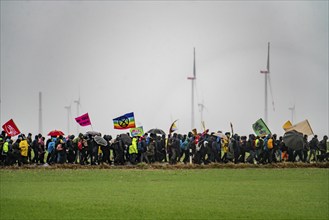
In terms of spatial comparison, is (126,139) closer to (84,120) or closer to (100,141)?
(100,141)

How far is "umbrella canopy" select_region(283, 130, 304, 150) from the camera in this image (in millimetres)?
47500

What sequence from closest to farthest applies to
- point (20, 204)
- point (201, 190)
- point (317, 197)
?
point (20, 204) → point (317, 197) → point (201, 190)

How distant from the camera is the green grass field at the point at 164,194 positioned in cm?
2480

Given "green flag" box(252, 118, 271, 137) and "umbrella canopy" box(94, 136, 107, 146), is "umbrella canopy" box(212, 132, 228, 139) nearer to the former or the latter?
"green flag" box(252, 118, 271, 137)

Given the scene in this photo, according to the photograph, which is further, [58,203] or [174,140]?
[174,140]

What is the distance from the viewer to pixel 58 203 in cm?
2722

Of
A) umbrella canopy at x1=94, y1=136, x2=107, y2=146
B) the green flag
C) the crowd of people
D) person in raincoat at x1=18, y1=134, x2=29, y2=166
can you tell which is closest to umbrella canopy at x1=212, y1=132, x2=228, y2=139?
the crowd of people

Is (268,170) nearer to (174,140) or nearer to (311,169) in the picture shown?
(311,169)

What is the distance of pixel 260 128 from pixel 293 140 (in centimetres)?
313

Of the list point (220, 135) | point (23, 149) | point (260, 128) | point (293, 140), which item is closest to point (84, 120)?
point (23, 149)

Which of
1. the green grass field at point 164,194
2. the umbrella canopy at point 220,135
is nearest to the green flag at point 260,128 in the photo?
the umbrella canopy at point 220,135

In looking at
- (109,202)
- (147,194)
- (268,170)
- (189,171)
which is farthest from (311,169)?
(109,202)

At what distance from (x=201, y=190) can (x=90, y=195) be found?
186 inches

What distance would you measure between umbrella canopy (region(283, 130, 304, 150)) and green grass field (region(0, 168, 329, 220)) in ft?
17.4
